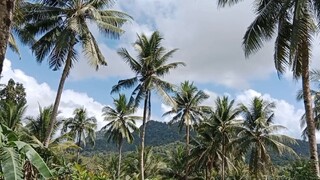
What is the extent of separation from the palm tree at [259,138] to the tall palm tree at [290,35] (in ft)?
62.9

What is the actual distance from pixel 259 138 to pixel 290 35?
2055cm

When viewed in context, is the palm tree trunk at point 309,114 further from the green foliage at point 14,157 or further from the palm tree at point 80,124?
the palm tree at point 80,124

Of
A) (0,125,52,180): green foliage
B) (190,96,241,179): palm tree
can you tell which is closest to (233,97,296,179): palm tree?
(190,96,241,179): palm tree

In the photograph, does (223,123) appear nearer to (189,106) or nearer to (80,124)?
(189,106)

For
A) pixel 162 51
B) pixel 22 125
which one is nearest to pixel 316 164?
pixel 162 51

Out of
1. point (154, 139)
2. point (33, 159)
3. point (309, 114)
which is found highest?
point (154, 139)

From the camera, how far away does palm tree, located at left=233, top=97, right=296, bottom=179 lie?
1297 inches

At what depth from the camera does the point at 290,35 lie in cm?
1388

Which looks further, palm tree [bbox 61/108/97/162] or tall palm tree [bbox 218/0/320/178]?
palm tree [bbox 61/108/97/162]

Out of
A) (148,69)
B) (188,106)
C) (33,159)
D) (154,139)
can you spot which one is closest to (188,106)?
(188,106)

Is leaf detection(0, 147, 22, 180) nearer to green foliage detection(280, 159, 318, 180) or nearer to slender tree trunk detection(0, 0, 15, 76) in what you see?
slender tree trunk detection(0, 0, 15, 76)

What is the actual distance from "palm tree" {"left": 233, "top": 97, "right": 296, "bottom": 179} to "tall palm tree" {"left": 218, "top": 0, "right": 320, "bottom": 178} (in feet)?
62.9

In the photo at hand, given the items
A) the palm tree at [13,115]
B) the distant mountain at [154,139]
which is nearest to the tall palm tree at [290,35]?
the palm tree at [13,115]

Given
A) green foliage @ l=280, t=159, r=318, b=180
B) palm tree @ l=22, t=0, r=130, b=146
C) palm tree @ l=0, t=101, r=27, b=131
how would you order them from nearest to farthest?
green foliage @ l=280, t=159, r=318, b=180 → palm tree @ l=22, t=0, r=130, b=146 → palm tree @ l=0, t=101, r=27, b=131
